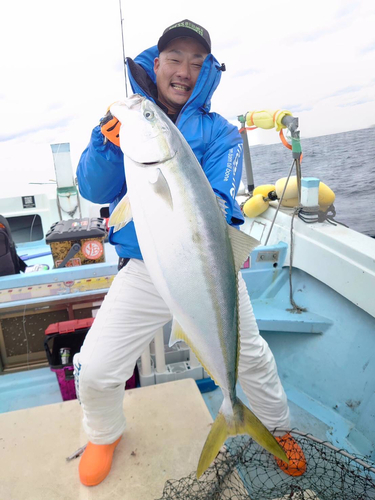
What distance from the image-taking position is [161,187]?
1396 mm

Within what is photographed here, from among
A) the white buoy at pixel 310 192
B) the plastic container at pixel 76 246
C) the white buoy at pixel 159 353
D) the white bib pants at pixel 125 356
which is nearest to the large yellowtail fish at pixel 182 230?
the white bib pants at pixel 125 356

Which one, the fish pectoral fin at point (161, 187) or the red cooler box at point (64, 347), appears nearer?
the fish pectoral fin at point (161, 187)

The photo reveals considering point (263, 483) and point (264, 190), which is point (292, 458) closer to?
point (263, 483)

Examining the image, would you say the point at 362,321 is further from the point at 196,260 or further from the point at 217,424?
the point at 196,260

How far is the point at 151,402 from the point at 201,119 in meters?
2.15

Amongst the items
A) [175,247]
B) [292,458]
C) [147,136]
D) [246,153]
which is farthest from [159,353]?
[246,153]

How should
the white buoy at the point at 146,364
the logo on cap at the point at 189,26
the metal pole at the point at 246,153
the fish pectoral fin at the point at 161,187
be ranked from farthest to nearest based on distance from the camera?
the metal pole at the point at 246,153
the white buoy at the point at 146,364
the logo on cap at the point at 189,26
the fish pectoral fin at the point at 161,187

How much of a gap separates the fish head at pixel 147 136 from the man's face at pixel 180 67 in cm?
93

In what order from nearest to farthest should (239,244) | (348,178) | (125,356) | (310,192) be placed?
1. (239,244)
2. (125,356)
3. (310,192)
4. (348,178)

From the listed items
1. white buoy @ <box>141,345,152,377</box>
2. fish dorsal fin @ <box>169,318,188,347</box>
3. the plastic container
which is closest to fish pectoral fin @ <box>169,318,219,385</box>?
fish dorsal fin @ <box>169,318,188,347</box>

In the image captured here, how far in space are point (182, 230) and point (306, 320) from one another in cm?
253

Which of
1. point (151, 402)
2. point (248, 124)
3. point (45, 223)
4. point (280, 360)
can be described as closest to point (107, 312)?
point (151, 402)

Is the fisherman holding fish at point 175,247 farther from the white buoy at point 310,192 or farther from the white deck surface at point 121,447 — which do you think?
the white buoy at point 310,192

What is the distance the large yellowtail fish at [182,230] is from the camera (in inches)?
55.5
